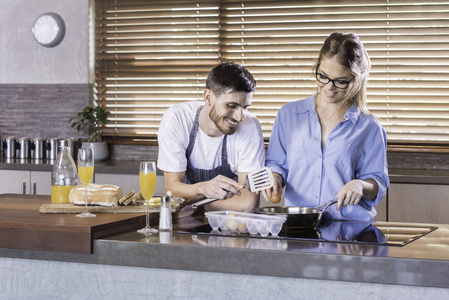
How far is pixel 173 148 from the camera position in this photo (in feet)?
8.68

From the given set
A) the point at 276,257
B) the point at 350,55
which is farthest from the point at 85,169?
the point at 350,55

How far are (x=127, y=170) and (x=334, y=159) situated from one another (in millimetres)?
1914

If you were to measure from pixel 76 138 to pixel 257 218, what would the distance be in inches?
118

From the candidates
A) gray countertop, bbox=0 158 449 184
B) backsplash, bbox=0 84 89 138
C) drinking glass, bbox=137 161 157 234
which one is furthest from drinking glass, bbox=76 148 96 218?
backsplash, bbox=0 84 89 138

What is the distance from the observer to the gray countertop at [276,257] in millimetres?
1560

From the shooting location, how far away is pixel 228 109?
252 centimetres

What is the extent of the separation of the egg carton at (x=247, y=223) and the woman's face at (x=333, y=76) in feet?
→ 2.10

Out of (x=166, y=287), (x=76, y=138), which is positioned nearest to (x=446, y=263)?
(x=166, y=287)

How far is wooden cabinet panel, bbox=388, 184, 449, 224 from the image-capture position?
3.55m

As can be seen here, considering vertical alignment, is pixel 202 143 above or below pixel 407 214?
above

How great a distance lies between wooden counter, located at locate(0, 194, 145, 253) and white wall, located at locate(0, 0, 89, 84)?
2754mm

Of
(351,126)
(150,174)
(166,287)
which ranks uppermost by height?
(351,126)

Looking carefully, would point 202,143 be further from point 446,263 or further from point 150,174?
point 446,263

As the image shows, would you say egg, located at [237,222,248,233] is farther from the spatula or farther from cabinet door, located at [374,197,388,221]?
cabinet door, located at [374,197,388,221]
